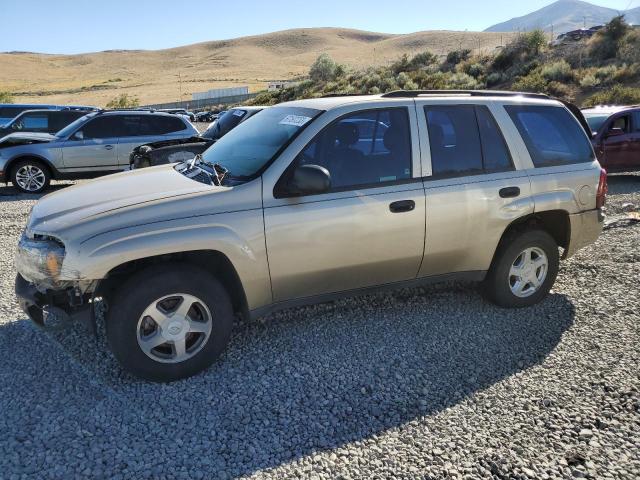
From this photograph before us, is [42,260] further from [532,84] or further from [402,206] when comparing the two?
[532,84]

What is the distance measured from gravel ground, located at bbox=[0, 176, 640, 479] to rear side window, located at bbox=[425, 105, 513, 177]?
4.18ft

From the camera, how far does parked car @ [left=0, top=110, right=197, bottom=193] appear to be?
35.3 feet

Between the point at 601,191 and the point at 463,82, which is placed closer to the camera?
the point at 601,191

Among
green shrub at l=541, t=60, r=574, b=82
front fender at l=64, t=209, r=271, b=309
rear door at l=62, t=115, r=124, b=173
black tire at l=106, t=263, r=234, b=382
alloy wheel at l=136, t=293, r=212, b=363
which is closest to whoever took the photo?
front fender at l=64, t=209, r=271, b=309

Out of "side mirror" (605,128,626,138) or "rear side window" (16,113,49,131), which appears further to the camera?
"rear side window" (16,113,49,131)

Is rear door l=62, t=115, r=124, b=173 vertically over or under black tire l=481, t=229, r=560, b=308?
over

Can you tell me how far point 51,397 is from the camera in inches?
133

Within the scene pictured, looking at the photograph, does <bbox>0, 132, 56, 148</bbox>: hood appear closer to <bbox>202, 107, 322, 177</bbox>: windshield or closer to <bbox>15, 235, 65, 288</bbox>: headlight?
<bbox>202, 107, 322, 177</bbox>: windshield

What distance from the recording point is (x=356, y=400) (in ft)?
11.1

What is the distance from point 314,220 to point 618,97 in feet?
74.0

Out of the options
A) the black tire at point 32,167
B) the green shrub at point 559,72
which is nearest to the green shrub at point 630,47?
the green shrub at point 559,72

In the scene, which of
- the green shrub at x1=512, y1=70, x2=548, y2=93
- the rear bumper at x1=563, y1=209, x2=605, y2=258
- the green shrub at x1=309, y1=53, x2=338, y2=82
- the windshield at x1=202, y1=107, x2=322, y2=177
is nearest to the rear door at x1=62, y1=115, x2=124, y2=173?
the windshield at x1=202, y1=107, x2=322, y2=177

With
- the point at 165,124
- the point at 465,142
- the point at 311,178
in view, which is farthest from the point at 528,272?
the point at 165,124

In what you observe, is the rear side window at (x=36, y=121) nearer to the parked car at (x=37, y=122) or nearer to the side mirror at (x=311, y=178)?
the parked car at (x=37, y=122)
